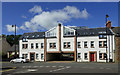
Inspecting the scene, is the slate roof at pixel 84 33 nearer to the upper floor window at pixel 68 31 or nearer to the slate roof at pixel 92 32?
the slate roof at pixel 92 32

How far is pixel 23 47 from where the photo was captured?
46.7m

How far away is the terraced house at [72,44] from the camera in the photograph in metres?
38.1

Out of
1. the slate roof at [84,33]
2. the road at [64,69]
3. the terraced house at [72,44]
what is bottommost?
the road at [64,69]

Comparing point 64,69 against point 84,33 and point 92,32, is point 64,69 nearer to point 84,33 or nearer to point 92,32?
point 84,33

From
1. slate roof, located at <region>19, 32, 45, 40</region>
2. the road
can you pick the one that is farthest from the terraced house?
the road

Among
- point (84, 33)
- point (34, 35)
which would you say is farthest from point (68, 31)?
point (34, 35)

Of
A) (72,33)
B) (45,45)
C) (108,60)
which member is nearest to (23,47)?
(45,45)

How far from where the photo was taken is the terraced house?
1500 inches

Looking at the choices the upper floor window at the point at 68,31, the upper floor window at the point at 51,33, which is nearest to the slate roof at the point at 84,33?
the upper floor window at the point at 68,31

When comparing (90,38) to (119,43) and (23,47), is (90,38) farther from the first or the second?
(23,47)

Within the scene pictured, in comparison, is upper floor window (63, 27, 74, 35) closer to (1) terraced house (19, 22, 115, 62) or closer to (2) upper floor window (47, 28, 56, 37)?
(1) terraced house (19, 22, 115, 62)

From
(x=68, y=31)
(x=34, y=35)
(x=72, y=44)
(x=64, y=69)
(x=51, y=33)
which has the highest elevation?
(x=68, y=31)

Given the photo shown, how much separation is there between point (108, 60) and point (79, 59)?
291 inches

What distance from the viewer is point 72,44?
40.7m
